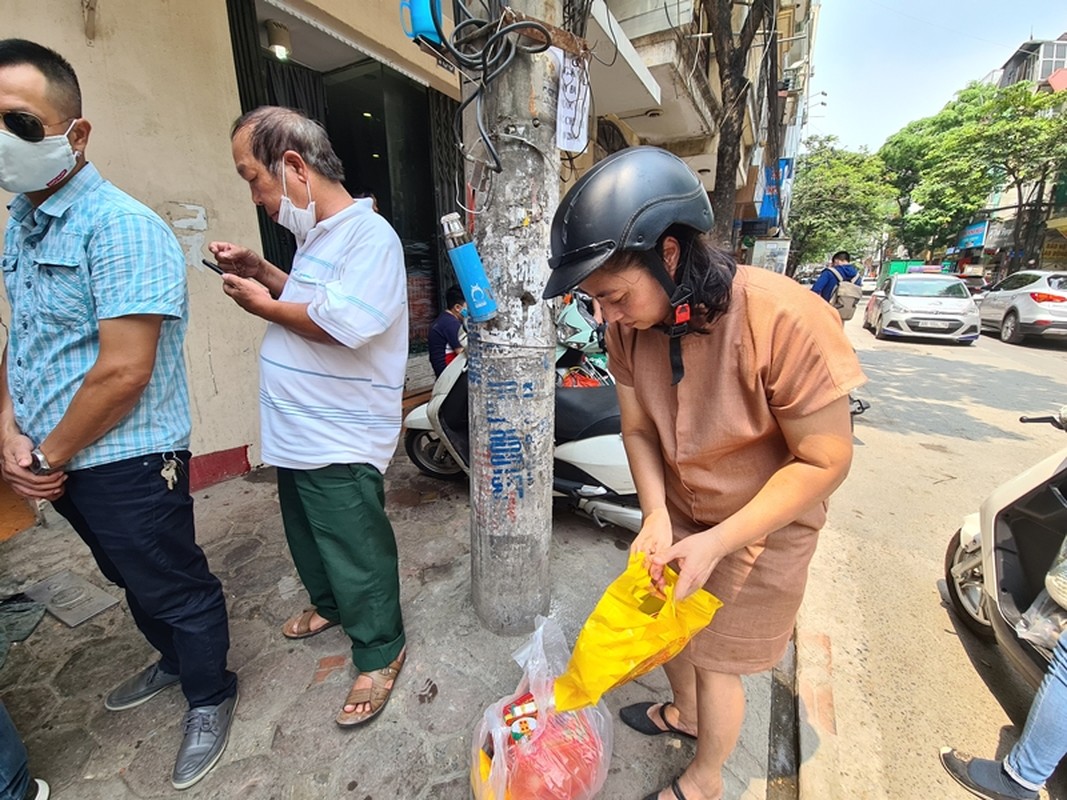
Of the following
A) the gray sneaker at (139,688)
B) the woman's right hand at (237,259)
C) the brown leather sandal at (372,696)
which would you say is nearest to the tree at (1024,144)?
the woman's right hand at (237,259)

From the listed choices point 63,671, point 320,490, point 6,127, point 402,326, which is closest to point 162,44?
point 6,127

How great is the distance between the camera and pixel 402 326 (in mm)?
1669

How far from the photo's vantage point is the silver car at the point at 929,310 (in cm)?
984

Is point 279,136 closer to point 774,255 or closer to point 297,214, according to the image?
point 297,214

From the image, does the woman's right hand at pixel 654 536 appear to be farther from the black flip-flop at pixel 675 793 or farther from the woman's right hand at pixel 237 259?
the woman's right hand at pixel 237 259

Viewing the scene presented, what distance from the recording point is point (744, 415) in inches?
43.3

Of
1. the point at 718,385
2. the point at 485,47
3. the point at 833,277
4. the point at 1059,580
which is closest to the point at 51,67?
the point at 485,47

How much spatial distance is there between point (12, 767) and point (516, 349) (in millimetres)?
1841

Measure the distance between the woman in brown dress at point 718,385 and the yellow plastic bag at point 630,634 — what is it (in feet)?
0.28

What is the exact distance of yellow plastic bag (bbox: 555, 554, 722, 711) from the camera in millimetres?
1139

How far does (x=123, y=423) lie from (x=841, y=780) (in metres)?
2.49

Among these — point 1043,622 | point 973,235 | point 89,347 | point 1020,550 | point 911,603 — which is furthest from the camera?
point 973,235

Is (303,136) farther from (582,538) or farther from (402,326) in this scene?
(582,538)

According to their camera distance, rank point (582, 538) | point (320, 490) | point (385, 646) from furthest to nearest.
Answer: point (582, 538), point (385, 646), point (320, 490)
